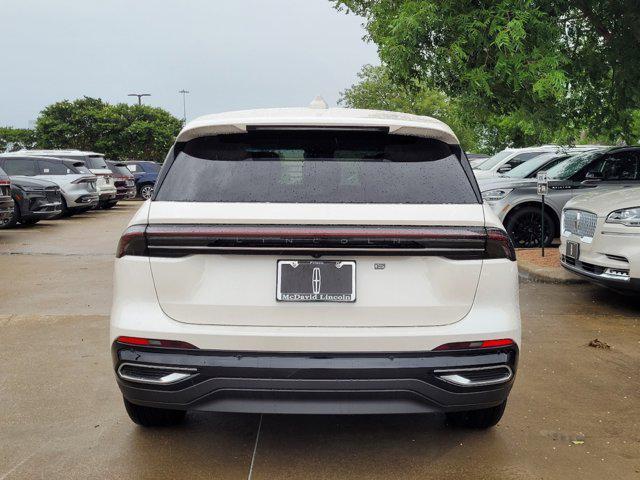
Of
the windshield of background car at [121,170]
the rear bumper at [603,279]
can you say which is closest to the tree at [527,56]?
the rear bumper at [603,279]

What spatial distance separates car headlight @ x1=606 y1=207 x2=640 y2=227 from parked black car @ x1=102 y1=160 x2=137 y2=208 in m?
20.2

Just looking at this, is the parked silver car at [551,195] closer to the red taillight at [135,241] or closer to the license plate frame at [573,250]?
the license plate frame at [573,250]

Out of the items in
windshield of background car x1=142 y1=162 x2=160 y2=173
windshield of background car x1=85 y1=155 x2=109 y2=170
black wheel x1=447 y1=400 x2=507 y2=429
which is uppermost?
windshield of background car x1=85 y1=155 x2=109 y2=170

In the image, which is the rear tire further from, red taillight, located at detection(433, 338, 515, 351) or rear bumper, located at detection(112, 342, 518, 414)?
red taillight, located at detection(433, 338, 515, 351)

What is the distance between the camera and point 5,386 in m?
4.88

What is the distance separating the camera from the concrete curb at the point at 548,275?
919 centimetres

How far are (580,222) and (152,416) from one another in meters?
5.52

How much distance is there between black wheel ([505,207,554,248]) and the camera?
1204 cm

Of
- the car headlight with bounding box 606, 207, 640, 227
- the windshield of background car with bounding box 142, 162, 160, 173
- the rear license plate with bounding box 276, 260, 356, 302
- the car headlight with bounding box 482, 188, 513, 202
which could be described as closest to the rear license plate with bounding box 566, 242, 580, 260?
the car headlight with bounding box 606, 207, 640, 227

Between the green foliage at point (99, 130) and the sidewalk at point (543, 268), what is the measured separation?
41249 millimetres

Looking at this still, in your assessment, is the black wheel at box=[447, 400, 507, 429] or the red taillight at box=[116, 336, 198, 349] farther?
the black wheel at box=[447, 400, 507, 429]

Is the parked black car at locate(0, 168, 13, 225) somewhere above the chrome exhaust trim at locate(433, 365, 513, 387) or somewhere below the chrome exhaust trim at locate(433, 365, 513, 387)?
below

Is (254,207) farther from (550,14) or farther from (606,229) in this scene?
(550,14)

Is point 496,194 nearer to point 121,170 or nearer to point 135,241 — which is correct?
point 135,241
